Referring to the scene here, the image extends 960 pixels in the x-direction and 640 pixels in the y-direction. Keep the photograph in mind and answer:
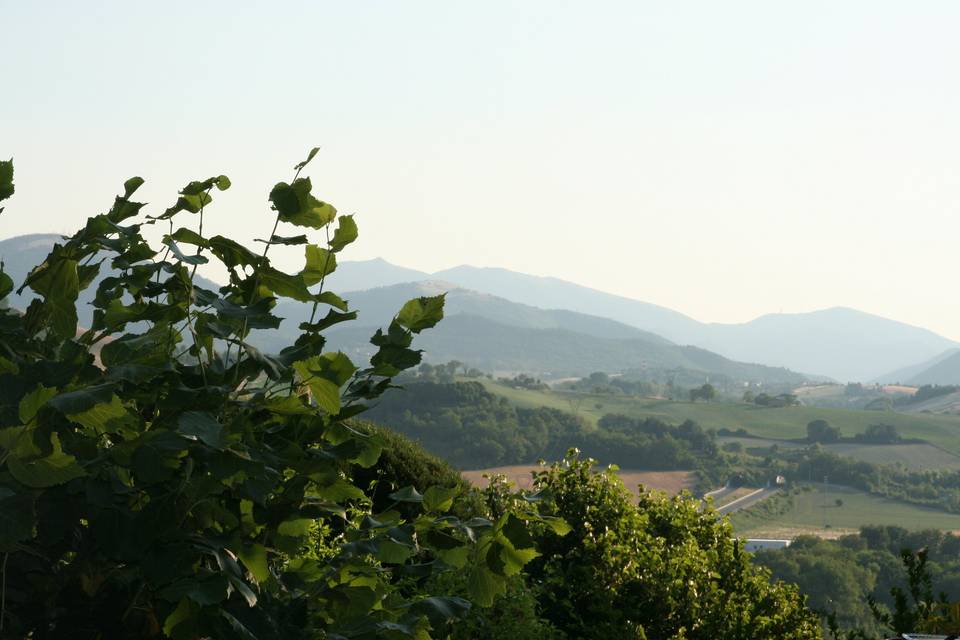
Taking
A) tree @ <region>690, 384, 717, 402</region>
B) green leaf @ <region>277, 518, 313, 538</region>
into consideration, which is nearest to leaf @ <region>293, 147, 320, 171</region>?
green leaf @ <region>277, 518, 313, 538</region>

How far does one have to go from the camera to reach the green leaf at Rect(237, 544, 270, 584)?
2037 millimetres

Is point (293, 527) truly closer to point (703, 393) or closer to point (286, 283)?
point (286, 283)

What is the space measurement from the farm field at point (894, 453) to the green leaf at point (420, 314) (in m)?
115

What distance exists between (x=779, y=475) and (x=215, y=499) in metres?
109

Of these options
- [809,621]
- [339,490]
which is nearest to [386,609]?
[339,490]

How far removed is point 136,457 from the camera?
185cm

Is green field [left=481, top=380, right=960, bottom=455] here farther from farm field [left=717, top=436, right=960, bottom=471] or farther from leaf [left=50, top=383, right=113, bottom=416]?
leaf [left=50, top=383, right=113, bottom=416]

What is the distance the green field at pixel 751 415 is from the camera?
12444 cm

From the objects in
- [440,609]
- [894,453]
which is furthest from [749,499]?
[440,609]

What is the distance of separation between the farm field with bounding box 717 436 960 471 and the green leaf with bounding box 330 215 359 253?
115m

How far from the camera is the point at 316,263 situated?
2340mm

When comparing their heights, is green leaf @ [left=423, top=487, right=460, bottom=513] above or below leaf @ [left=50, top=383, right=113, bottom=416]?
below

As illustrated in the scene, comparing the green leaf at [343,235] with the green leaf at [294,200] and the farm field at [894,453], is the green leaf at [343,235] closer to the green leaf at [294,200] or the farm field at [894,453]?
the green leaf at [294,200]

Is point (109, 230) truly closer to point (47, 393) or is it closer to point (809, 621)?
point (47, 393)
